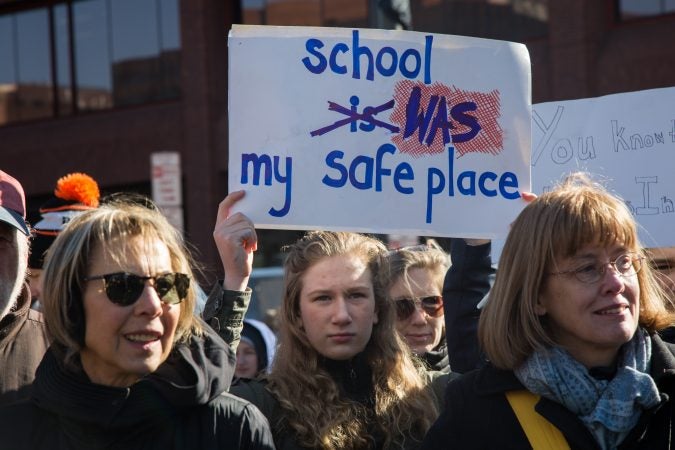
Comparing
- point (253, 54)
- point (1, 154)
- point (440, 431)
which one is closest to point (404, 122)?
point (253, 54)

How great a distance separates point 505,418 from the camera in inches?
118

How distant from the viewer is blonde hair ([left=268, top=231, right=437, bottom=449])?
141 inches

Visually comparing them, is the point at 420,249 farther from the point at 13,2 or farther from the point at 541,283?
the point at 13,2

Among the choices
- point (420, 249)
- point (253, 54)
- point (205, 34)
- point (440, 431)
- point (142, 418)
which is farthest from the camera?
point (205, 34)

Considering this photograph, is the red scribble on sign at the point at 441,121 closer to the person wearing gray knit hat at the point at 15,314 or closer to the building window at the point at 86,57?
the person wearing gray knit hat at the point at 15,314

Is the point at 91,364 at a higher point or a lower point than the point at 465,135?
lower

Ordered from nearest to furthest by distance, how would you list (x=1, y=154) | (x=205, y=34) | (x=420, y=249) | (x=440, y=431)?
(x=440, y=431) → (x=420, y=249) → (x=205, y=34) → (x=1, y=154)

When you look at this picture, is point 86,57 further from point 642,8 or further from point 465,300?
point 465,300

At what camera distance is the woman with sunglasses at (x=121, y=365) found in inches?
111

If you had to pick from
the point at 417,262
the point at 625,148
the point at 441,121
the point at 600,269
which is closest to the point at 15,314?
the point at 441,121

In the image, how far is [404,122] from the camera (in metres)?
4.02

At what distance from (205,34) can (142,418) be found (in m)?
15.6

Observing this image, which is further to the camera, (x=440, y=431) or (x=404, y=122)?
(x=404, y=122)

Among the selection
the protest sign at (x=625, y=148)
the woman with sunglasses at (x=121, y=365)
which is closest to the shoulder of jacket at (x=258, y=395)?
the woman with sunglasses at (x=121, y=365)
